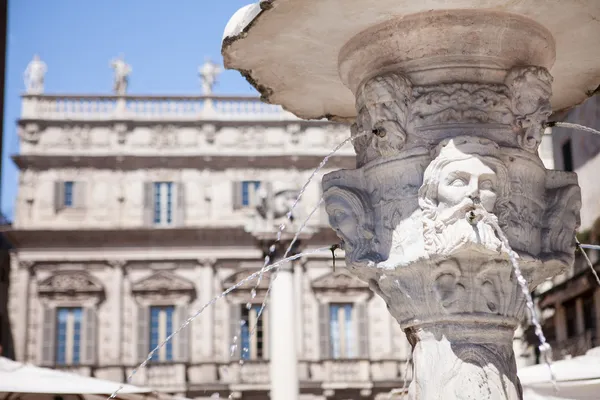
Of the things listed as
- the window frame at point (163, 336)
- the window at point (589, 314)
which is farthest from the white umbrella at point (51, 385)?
the window frame at point (163, 336)

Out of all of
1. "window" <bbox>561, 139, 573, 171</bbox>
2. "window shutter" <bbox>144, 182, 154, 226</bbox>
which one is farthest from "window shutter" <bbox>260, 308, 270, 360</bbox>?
"window" <bbox>561, 139, 573, 171</bbox>

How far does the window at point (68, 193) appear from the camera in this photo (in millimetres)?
33781

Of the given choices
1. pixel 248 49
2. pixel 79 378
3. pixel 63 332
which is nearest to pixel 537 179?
pixel 248 49

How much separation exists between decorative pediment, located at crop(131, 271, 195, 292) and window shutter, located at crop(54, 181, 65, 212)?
363 centimetres

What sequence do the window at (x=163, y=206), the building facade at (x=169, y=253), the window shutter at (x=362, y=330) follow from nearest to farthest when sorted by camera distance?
the building facade at (x=169, y=253), the window shutter at (x=362, y=330), the window at (x=163, y=206)

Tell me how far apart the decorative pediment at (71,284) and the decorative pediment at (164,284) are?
1285 mm

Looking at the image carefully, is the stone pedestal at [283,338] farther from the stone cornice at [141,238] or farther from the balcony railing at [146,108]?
the balcony railing at [146,108]

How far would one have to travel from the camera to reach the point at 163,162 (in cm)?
3406

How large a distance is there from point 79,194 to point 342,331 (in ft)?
32.1

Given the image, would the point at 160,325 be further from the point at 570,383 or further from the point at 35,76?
the point at 570,383

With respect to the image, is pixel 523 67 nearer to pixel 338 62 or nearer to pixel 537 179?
pixel 537 179

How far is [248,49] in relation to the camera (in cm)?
477

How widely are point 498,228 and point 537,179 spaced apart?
521 millimetres

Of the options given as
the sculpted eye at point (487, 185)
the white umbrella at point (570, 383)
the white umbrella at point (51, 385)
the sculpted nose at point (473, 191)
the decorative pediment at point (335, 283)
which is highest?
the decorative pediment at point (335, 283)
